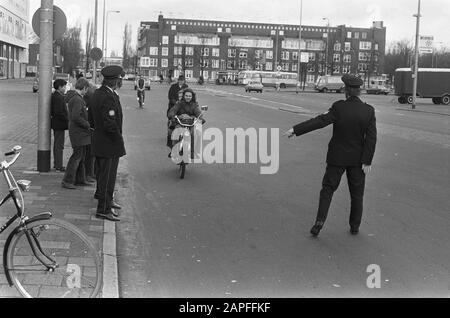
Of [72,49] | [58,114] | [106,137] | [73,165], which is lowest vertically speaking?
[73,165]

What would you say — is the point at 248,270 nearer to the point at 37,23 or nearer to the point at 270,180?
the point at 270,180

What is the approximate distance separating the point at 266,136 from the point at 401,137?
4371mm

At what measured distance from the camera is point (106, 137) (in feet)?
24.2

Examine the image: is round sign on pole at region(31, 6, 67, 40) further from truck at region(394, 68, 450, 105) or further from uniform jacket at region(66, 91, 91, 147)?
truck at region(394, 68, 450, 105)

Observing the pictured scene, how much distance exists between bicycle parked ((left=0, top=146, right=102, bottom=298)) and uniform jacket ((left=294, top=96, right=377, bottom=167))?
3101mm

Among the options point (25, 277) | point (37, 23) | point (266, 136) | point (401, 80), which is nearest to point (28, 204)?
point (25, 277)

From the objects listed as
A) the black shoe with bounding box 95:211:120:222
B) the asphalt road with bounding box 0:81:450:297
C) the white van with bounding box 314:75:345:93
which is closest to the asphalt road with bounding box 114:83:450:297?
the asphalt road with bounding box 0:81:450:297

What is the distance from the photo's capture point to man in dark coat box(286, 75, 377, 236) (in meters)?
6.84

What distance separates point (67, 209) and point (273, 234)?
258cm

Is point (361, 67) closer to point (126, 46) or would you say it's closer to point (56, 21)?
point (126, 46)

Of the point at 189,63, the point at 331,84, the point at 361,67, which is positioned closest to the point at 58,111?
the point at 331,84

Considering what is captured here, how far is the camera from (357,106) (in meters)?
6.89

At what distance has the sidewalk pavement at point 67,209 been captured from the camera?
514 cm

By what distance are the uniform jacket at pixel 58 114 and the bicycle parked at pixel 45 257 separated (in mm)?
5792
